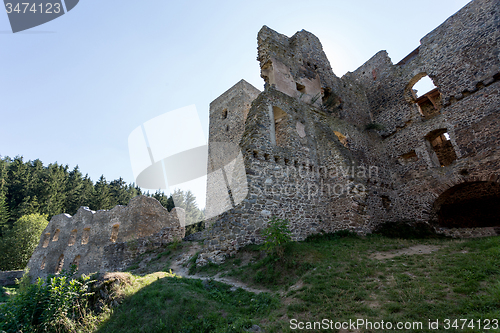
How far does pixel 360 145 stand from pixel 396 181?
279 centimetres

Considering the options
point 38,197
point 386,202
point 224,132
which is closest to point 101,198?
point 38,197

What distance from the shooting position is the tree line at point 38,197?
Result: 73.8ft

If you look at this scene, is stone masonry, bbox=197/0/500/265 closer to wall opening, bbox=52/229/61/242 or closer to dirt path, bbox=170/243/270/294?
dirt path, bbox=170/243/270/294

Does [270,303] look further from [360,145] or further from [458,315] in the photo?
[360,145]

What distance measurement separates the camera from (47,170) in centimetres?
3291

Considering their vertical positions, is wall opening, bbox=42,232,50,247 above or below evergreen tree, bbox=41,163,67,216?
below

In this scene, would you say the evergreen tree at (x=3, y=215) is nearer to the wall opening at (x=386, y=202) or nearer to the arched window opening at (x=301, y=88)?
the arched window opening at (x=301, y=88)

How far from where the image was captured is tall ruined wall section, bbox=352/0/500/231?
1002cm

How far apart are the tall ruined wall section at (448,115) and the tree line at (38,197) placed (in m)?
26.5

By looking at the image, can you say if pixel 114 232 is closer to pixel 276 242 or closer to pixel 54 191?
pixel 276 242

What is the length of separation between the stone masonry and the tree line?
82.0 feet

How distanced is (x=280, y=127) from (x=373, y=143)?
273 inches

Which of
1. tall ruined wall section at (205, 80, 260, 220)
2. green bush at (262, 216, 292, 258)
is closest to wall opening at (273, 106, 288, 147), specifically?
green bush at (262, 216, 292, 258)
